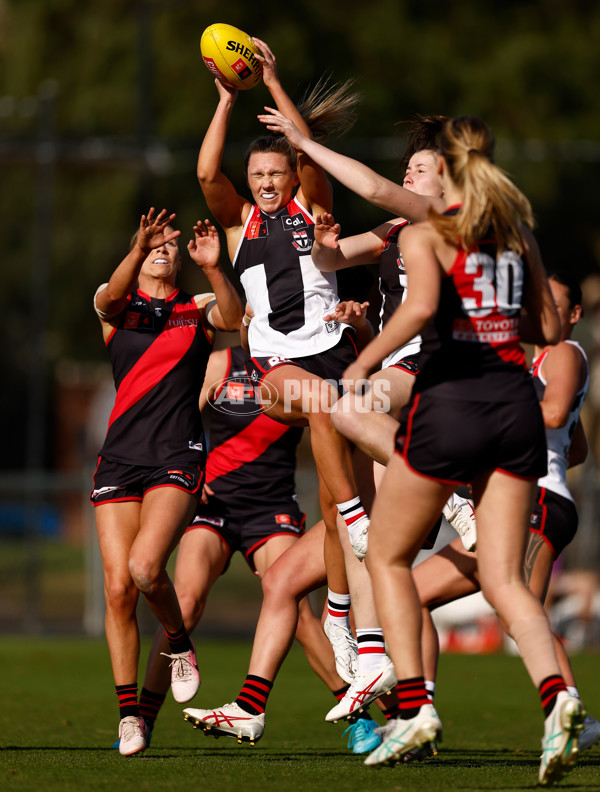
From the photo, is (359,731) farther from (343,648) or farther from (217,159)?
(217,159)

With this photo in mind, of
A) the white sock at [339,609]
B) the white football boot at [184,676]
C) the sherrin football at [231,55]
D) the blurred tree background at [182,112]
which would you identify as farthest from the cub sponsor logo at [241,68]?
the blurred tree background at [182,112]

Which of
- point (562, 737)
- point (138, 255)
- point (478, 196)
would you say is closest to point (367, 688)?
point (562, 737)

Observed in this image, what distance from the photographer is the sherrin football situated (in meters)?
6.80

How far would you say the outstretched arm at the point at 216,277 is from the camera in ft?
23.0

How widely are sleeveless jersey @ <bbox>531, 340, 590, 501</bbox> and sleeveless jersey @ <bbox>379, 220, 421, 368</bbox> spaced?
81 cm

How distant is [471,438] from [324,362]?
1.74 metres

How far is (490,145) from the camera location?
531cm

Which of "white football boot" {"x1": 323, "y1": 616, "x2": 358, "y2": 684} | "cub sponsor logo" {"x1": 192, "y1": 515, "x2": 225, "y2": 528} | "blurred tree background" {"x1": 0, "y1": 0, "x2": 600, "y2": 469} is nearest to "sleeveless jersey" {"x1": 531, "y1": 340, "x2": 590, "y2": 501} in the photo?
"white football boot" {"x1": 323, "y1": 616, "x2": 358, "y2": 684}

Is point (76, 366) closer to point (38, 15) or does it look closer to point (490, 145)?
point (38, 15)

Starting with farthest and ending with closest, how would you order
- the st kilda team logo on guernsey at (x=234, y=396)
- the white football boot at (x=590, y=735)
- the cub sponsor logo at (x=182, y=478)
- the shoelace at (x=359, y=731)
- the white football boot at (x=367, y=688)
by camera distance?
the st kilda team logo on guernsey at (x=234, y=396) < the shoelace at (x=359, y=731) < the cub sponsor logo at (x=182, y=478) < the white football boot at (x=590, y=735) < the white football boot at (x=367, y=688)

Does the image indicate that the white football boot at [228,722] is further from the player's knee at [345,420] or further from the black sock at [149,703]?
the player's knee at [345,420]

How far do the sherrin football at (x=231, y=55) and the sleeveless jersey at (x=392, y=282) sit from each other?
1145 millimetres

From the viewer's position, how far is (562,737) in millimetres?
4906

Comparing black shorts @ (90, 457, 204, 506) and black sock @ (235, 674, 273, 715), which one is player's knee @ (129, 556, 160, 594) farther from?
black sock @ (235, 674, 273, 715)
